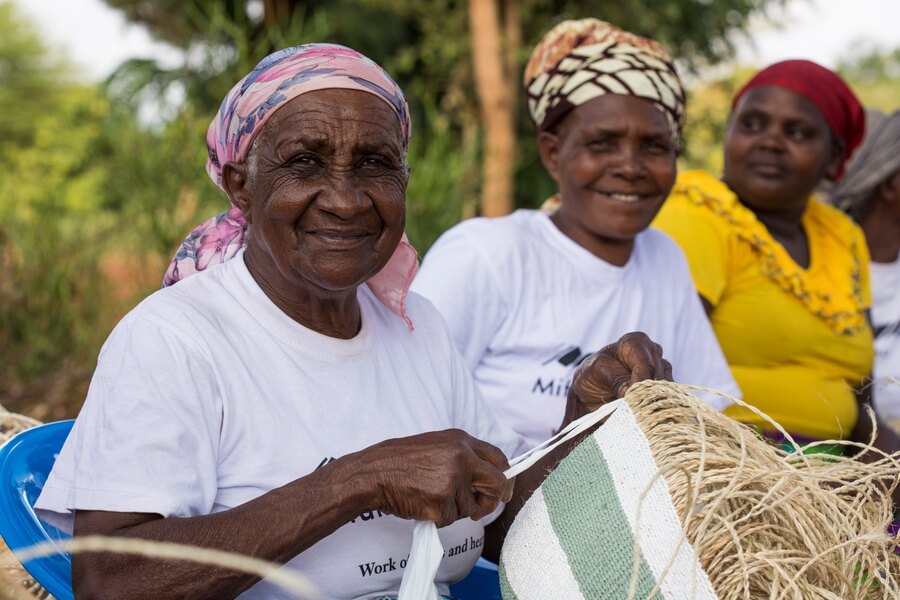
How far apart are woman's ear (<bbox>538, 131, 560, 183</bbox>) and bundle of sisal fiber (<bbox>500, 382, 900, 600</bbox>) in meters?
1.54

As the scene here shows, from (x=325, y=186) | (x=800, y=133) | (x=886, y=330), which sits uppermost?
(x=325, y=186)

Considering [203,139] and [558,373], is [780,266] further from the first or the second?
[203,139]

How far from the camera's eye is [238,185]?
6.43ft

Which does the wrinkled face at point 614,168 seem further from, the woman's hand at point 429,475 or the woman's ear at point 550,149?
the woman's hand at point 429,475

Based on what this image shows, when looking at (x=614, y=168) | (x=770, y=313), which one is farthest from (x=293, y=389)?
(x=770, y=313)

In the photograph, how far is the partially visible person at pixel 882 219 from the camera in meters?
4.02

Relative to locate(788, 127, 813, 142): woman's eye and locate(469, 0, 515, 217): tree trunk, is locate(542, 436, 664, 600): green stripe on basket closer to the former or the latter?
locate(788, 127, 813, 142): woman's eye

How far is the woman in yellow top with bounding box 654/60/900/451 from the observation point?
3.31m

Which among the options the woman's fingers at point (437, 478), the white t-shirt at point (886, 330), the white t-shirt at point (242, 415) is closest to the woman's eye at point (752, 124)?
the white t-shirt at point (886, 330)

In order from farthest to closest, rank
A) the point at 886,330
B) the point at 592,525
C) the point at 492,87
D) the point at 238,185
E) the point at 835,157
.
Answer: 1. the point at 492,87
2. the point at 886,330
3. the point at 835,157
4. the point at 238,185
5. the point at 592,525

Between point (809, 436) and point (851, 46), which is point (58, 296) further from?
point (851, 46)

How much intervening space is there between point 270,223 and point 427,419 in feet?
1.78

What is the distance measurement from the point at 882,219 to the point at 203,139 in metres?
3.57

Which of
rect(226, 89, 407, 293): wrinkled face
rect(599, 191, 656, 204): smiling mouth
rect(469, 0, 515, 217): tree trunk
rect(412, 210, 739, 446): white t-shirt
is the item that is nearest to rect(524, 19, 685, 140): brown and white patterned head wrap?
rect(599, 191, 656, 204): smiling mouth
